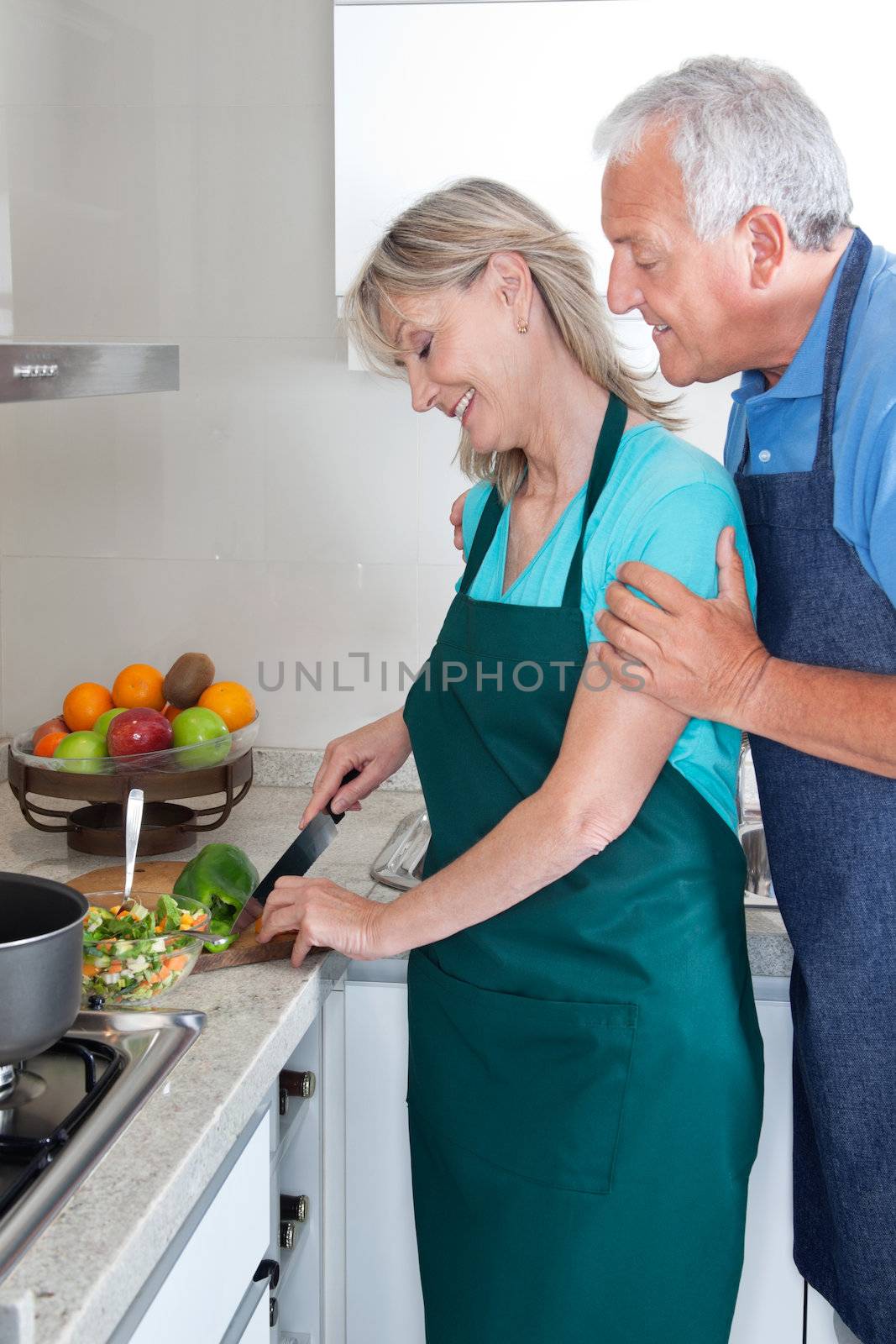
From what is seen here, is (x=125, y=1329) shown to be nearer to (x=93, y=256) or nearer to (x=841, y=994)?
(x=841, y=994)

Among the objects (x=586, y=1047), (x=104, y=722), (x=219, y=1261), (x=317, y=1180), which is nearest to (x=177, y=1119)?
(x=219, y=1261)

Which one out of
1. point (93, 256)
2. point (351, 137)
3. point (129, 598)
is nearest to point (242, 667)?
point (129, 598)

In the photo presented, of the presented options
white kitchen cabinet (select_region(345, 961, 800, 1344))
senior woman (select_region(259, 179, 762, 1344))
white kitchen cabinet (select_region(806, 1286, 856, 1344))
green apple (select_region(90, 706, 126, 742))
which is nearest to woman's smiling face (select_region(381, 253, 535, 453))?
senior woman (select_region(259, 179, 762, 1344))

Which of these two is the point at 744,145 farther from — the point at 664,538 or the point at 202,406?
the point at 202,406

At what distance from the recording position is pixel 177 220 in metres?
1.98

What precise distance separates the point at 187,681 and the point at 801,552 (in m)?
1.00

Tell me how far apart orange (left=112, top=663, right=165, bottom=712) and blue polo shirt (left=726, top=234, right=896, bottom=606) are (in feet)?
3.26

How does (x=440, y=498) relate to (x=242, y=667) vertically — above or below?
above

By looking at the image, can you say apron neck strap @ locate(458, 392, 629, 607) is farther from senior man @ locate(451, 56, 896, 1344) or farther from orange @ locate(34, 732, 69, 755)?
orange @ locate(34, 732, 69, 755)

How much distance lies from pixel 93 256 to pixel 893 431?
1.38m

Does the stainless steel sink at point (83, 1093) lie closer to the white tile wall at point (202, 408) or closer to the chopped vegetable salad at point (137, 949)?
the chopped vegetable salad at point (137, 949)

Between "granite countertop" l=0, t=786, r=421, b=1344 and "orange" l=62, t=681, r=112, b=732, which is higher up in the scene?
"orange" l=62, t=681, r=112, b=732

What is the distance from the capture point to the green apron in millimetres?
1170

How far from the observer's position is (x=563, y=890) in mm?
1188
